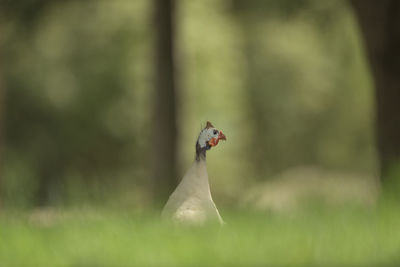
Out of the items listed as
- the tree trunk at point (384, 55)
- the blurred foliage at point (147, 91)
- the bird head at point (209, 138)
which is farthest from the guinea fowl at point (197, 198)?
the blurred foliage at point (147, 91)

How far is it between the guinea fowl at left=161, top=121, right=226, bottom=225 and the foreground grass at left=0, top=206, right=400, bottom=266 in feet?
0.32

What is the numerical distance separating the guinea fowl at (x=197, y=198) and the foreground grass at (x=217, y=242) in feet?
0.32

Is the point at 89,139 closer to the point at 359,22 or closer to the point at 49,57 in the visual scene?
the point at 49,57

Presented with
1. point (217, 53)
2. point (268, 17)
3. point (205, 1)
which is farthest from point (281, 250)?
point (217, 53)

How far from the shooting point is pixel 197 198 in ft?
10.9

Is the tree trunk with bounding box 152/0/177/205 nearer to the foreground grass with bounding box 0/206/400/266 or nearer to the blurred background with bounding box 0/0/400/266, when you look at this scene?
the blurred background with bounding box 0/0/400/266

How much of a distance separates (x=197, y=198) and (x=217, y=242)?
24.8 inches

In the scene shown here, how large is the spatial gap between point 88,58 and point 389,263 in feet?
65.4

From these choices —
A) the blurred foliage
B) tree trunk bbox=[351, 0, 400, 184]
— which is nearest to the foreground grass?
tree trunk bbox=[351, 0, 400, 184]

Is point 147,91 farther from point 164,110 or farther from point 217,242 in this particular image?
point 217,242

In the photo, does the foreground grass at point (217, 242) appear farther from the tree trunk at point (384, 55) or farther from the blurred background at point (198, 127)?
the tree trunk at point (384, 55)

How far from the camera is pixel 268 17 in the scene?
39.4 feet

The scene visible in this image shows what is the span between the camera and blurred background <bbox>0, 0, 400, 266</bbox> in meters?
2.80

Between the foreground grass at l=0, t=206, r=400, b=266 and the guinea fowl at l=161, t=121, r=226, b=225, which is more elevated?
the guinea fowl at l=161, t=121, r=226, b=225
